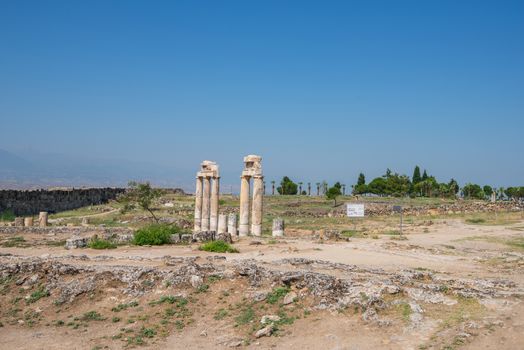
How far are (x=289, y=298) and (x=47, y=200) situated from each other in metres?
57.0

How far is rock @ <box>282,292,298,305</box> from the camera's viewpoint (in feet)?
44.2

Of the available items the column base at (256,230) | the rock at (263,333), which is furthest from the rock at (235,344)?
the column base at (256,230)

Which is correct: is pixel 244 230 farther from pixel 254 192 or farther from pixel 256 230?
pixel 254 192

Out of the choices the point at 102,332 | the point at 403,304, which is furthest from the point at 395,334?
the point at 102,332

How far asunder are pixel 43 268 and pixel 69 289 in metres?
2.03

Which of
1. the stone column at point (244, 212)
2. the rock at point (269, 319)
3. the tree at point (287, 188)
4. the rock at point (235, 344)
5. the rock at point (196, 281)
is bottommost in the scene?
the rock at point (235, 344)

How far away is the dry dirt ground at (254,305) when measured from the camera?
37.9ft

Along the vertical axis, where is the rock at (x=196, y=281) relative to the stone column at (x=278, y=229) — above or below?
below

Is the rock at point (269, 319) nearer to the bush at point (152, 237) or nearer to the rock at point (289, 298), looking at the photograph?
the rock at point (289, 298)

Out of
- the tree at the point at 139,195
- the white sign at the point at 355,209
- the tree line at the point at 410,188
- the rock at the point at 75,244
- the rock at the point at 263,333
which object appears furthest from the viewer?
the tree line at the point at 410,188

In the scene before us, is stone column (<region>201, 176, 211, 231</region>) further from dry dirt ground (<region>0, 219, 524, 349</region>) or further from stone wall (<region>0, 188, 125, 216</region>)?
stone wall (<region>0, 188, 125, 216</region>)

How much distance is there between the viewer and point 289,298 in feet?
44.5

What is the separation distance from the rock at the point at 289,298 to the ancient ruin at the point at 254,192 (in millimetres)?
17337

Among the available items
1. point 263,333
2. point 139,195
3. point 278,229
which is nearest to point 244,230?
point 278,229
